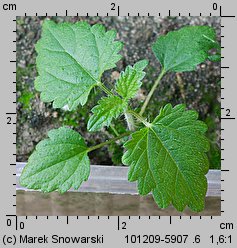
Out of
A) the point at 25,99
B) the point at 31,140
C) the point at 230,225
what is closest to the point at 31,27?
the point at 25,99

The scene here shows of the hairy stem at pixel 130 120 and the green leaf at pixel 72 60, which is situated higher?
the green leaf at pixel 72 60

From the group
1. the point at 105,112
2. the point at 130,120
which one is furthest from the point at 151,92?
the point at 105,112

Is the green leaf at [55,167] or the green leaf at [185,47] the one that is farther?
the green leaf at [185,47]

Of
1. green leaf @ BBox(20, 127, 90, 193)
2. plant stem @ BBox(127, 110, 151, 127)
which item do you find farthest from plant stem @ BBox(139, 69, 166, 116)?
green leaf @ BBox(20, 127, 90, 193)

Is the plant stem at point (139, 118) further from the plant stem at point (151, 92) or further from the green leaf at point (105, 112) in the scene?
the plant stem at point (151, 92)

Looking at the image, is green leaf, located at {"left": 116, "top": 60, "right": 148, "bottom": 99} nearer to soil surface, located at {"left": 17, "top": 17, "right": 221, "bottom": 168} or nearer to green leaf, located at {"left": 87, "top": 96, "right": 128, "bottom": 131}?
green leaf, located at {"left": 87, "top": 96, "right": 128, "bottom": 131}

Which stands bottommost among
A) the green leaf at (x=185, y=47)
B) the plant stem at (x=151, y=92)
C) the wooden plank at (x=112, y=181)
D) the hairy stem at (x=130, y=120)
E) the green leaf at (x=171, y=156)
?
the wooden plank at (x=112, y=181)

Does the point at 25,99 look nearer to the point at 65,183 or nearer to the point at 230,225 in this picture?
the point at 65,183

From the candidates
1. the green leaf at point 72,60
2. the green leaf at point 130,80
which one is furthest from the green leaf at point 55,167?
the green leaf at point 130,80
